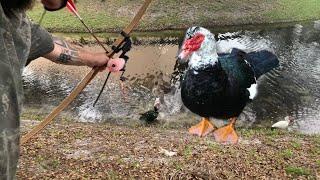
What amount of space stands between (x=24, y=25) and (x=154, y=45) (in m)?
16.3

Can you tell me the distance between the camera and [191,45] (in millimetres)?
3760

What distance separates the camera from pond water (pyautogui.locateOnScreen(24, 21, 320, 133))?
1333 centimetres

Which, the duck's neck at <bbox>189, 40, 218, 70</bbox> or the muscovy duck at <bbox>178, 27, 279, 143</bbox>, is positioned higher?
the duck's neck at <bbox>189, 40, 218, 70</bbox>

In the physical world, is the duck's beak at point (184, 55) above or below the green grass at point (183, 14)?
above

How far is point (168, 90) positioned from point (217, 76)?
1069cm

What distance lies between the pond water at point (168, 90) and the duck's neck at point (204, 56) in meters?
8.00

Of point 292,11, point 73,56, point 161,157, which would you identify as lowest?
point 292,11

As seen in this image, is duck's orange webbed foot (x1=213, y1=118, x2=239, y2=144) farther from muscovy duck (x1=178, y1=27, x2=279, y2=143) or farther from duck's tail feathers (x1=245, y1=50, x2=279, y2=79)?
duck's tail feathers (x1=245, y1=50, x2=279, y2=79)

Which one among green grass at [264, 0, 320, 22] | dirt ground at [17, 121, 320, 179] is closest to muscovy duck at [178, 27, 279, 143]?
dirt ground at [17, 121, 320, 179]

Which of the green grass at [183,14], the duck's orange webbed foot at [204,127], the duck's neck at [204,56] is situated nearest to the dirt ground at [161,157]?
the duck's orange webbed foot at [204,127]

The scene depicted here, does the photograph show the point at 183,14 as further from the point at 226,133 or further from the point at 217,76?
the point at 217,76

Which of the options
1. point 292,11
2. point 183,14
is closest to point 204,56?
point 292,11

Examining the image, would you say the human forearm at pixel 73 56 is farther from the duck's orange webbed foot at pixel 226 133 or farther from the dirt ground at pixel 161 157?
the dirt ground at pixel 161 157

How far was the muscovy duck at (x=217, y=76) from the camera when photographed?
148 inches
